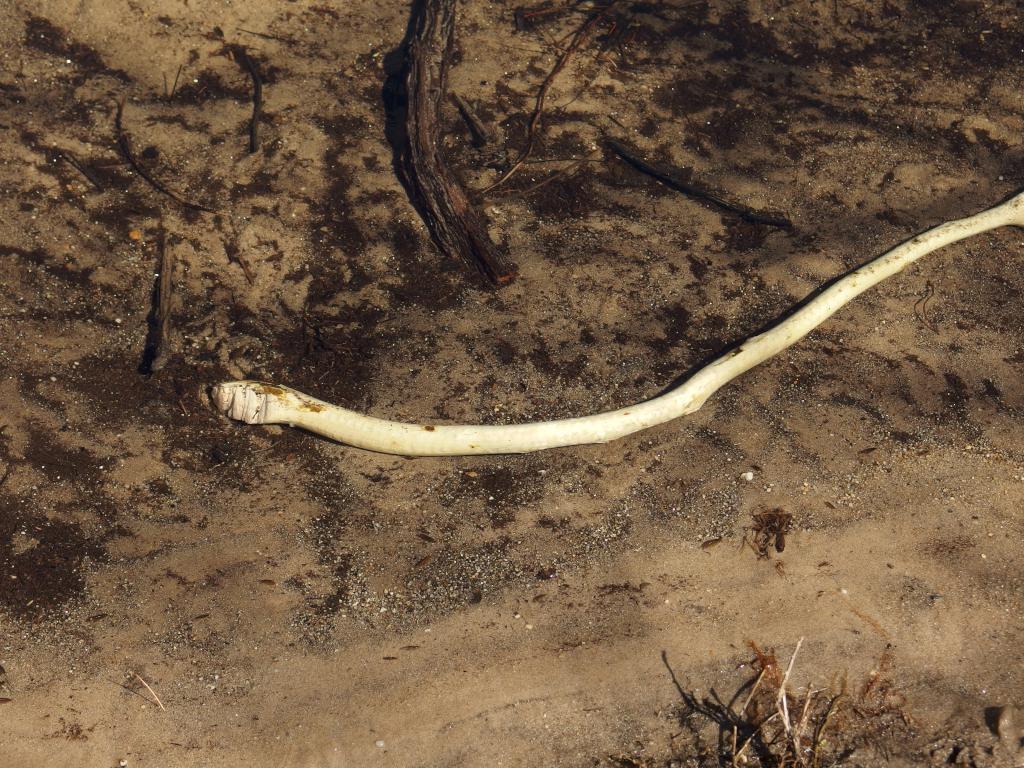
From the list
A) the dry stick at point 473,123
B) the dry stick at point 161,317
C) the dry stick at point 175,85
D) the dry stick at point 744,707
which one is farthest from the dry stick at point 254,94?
the dry stick at point 744,707

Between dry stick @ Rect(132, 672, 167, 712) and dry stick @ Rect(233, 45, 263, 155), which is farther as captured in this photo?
dry stick @ Rect(233, 45, 263, 155)

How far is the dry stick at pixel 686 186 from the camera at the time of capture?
662 centimetres

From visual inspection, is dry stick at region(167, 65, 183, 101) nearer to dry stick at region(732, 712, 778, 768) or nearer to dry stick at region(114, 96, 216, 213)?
dry stick at region(114, 96, 216, 213)

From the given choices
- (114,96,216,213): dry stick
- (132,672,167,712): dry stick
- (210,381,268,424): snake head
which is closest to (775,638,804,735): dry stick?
(132,672,167,712): dry stick

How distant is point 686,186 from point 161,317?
4.40m

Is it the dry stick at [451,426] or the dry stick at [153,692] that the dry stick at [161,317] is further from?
the dry stick at [153,692]

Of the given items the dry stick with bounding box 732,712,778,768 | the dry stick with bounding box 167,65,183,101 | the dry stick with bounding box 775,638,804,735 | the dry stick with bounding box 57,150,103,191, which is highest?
the dry stick with bounding box 167,65,183,101

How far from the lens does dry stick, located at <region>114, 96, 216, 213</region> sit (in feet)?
20.8

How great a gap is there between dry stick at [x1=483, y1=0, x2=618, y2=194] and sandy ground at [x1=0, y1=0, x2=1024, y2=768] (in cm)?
11

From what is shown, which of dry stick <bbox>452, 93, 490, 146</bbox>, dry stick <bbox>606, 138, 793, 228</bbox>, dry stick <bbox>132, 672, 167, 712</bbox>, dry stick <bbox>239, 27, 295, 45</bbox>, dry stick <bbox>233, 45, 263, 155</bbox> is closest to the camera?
dry stick <bbox>132, 672, 167, 712</bbox>

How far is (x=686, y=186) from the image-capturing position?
22.2 ft

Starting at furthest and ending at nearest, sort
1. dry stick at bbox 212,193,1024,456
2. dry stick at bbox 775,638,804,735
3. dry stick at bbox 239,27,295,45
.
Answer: dry stick at bbox 239,27,295,45 → dry stick at bbox 212,193,1024,456 → dry stick at bbox 775,638,804,735

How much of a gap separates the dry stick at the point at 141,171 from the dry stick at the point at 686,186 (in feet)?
11.8

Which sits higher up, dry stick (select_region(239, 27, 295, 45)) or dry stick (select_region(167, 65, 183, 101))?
dry stick (select_region(239, 27, 295, 45))
